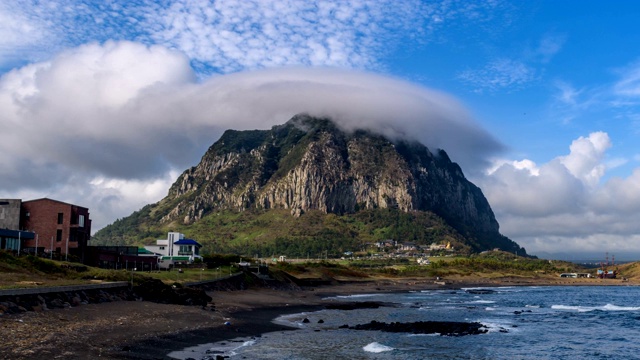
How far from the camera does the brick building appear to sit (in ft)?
322

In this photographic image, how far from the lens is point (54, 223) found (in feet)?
325

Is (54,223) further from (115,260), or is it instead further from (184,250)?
(184,250)

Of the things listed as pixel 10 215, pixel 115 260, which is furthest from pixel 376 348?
pixel 10 215

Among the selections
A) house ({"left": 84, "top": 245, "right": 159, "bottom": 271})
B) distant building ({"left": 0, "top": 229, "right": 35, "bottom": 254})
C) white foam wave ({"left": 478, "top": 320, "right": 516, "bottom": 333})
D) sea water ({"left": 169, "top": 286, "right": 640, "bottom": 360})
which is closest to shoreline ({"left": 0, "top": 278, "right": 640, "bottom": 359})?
sea water ({"left": 169, "top": 286, "right": 640, "bottom": 360})

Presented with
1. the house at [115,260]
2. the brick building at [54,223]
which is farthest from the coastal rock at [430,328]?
the brick building at [54,223]

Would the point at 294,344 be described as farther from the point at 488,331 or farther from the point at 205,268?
the point at 205,268

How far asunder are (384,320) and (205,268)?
177ft

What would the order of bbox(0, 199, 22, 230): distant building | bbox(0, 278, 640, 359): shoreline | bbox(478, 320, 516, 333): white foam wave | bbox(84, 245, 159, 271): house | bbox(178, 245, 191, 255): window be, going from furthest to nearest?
bbox(178, 245, 191, 255): window < bbox(84, 245, 159, 271): house < bbox(0, 199, 22, 230): distant building < bbox(478, 320, 516, 333): white foam wave < bbox(0, 278, 640, 359): shoreline

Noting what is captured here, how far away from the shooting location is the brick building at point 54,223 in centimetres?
9806

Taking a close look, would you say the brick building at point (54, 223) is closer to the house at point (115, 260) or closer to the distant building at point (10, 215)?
the distant building at point (10, 215)

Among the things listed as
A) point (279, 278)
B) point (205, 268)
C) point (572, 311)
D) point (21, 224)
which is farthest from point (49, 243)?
point (572, 311)

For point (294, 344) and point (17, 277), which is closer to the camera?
point (294, 344)

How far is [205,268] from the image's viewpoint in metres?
117

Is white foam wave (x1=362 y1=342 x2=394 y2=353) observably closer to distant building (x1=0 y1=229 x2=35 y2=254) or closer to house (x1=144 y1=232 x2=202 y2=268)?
distant building (x1=0 y1=229 x2=35 y2=254)
